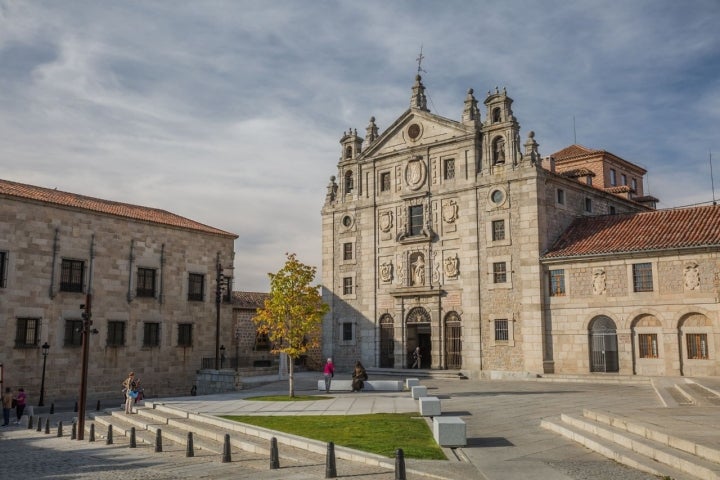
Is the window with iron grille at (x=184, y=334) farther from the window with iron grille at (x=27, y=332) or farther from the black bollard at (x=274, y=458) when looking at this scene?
the black bollard at (x=274, y=458)

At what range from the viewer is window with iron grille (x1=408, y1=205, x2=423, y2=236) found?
40.9 metres

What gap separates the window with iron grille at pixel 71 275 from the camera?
34562 millimetres

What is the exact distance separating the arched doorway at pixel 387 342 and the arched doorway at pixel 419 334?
1.17 m

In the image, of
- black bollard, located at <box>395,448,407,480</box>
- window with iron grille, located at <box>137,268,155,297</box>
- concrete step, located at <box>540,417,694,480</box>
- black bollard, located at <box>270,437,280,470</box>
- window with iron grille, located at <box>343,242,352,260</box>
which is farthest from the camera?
window with iron grille, located at <box>343,242,352,260</box>

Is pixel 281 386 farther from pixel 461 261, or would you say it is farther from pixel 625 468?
pixel 625 468

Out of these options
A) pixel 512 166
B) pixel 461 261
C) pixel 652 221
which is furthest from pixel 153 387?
pixel 652 221

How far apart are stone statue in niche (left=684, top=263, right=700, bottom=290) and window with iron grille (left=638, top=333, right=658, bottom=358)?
9.53 ft

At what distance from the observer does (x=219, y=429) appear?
63.0ft

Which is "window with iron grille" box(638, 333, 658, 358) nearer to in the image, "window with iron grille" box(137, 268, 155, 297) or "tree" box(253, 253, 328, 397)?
"tree" box(253, 253, 328, 397)

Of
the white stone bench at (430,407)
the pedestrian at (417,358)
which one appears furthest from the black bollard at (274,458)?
the pedestrian at (417,358)

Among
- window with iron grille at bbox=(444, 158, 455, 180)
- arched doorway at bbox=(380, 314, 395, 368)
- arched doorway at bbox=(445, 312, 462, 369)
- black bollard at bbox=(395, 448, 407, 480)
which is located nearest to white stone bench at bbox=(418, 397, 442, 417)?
black bollard at bbox=(395, 448, 407, 480)

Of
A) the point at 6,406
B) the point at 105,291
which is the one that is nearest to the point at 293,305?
the point at 6,406

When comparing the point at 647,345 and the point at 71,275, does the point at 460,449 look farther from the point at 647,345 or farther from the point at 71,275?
the point at 71,275

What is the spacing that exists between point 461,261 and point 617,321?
952 centimetres
